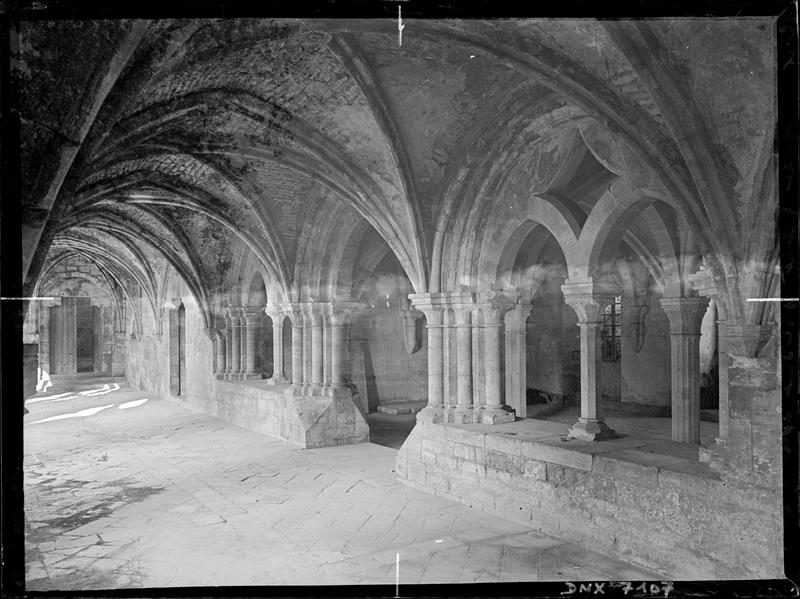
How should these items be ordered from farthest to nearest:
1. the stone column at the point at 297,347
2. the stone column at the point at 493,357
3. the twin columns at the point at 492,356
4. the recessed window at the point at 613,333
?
the recessed window at the point at 613,333 → the stone column at the point at 297,347 → the stone column at the point at 493,357 → the twin columns at the point at 492,356

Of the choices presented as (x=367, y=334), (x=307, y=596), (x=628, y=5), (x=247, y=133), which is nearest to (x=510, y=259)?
(x=247, y=133)

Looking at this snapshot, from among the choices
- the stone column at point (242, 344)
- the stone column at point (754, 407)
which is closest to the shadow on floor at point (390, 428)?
the stone column at point (242, 344)

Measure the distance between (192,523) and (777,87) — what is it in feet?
21.3

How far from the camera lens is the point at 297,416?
11.4 m

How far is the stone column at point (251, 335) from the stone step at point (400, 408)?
2.90m

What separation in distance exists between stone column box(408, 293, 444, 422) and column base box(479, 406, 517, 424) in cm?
53

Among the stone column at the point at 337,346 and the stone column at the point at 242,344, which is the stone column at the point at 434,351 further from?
the stone column at the point at 242,344

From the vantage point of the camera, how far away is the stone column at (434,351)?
8.27 metres

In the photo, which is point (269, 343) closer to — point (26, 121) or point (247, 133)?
point (247, 133)

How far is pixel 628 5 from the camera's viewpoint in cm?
384

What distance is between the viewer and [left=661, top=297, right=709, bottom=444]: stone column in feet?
23.7

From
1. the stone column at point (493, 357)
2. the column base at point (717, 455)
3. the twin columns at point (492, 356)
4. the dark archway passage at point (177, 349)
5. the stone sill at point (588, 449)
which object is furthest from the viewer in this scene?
the dark archway passage at point (177, 349)

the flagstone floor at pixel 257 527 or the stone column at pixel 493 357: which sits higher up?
the stone column at pixel 493 357

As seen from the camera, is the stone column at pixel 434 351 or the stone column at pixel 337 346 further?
the stone column at pixel 337 346
